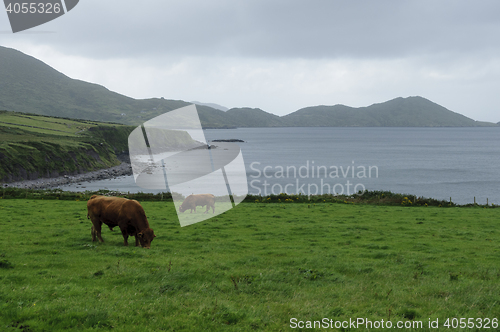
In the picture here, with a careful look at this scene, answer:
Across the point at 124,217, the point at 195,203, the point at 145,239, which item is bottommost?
the point at 195,203

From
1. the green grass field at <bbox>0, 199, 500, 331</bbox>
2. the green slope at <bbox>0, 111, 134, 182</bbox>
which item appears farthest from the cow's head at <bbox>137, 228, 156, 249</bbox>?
the green slope at <bbox>0, 111, 134, 182</bbox>

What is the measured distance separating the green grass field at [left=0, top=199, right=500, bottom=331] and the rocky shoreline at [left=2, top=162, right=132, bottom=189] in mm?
57895

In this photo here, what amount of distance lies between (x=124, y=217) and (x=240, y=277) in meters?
7.13

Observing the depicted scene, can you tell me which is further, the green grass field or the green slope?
the green slope

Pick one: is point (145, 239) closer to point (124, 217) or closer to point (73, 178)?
point (124, 217)

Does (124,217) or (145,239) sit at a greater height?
(124,217)

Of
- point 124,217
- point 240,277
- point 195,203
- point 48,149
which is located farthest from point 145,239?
point 48,149

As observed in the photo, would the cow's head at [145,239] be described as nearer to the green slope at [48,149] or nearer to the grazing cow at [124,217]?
the grazing cow at [124,217]

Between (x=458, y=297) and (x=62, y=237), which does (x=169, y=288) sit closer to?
(x=458, y=297)

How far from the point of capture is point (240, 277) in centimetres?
1179

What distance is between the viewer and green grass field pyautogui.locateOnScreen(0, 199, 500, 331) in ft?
26.3

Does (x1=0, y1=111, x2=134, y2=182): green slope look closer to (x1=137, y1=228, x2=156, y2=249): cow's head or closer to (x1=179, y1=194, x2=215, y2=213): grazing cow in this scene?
(x1=179, y1=194, x2=215, y2=213): grazing cow

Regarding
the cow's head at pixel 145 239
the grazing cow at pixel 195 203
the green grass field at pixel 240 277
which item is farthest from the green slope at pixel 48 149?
the cow's head at pixel 145 239

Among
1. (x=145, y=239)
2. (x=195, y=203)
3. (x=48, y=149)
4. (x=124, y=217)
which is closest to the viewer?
(x=124, y=217)
